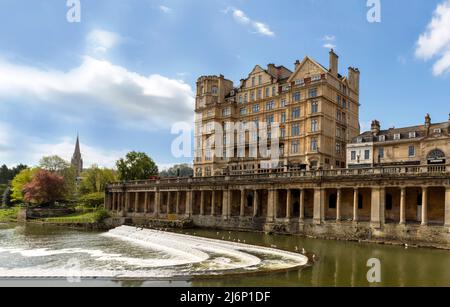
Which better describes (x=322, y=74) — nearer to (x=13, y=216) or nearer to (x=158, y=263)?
(x=158, y=263)

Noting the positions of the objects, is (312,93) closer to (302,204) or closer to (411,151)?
(411,151)

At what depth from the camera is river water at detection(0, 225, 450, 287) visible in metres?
21.2

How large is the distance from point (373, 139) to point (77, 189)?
7650 centimetres

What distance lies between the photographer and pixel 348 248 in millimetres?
34094

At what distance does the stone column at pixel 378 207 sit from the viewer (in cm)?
3781

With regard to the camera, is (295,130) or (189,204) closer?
(189,204)

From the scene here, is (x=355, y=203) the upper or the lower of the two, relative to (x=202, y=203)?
upper

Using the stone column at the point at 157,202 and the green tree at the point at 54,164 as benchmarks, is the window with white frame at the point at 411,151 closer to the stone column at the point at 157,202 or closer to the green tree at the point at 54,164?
the stone column at the point at 157,202

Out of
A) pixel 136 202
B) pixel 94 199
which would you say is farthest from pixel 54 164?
pixel 136 202

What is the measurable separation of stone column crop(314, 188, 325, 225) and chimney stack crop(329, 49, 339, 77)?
81.6 feet

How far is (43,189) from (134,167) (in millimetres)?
20122

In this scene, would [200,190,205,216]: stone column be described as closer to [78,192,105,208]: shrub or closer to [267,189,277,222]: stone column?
[267,189,277,222]: stone column

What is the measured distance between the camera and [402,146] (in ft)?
171

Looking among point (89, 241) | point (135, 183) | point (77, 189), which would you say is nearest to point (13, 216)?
point (77, 189)
